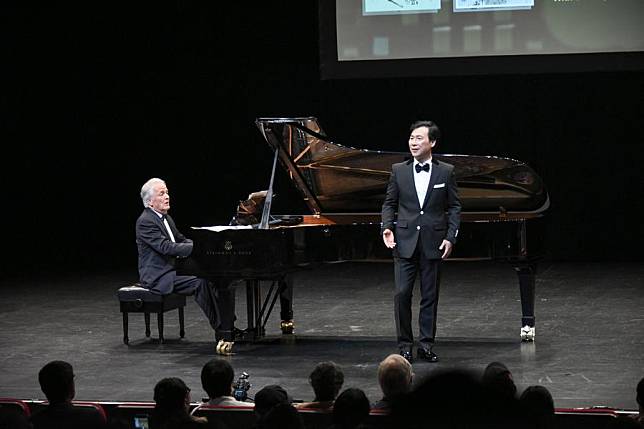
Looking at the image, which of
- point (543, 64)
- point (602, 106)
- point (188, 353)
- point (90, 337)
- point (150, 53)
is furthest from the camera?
point (150, 53)

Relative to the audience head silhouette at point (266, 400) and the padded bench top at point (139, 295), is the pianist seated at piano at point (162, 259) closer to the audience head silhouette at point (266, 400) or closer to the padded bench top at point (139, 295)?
the padded bench top at point (139, 295)

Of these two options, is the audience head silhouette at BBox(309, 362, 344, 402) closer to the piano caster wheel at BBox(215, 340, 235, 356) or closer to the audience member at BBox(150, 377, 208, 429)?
the audience member at BBox(150, 377, 208, 429)

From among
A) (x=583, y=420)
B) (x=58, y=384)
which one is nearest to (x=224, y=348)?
(x=58, y=384)

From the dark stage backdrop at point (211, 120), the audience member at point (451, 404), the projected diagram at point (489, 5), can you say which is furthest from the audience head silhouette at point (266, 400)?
the dark stage backdrop at point (211, 120)

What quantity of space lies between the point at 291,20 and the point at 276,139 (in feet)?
15.7

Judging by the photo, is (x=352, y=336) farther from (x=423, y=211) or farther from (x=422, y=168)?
(x=422, y=168)

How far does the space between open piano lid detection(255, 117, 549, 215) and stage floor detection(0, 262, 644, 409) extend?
874mm

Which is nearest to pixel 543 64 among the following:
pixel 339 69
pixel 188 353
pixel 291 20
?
pixel 339 69

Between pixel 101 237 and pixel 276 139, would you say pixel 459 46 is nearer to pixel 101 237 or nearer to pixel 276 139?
pixel 276 139

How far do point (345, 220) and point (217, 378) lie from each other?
12.3 ft

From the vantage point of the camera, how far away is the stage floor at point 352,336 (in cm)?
609

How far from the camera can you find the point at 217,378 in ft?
12.3

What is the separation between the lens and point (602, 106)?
11148mm

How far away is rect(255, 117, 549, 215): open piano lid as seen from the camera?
7.23 metres
